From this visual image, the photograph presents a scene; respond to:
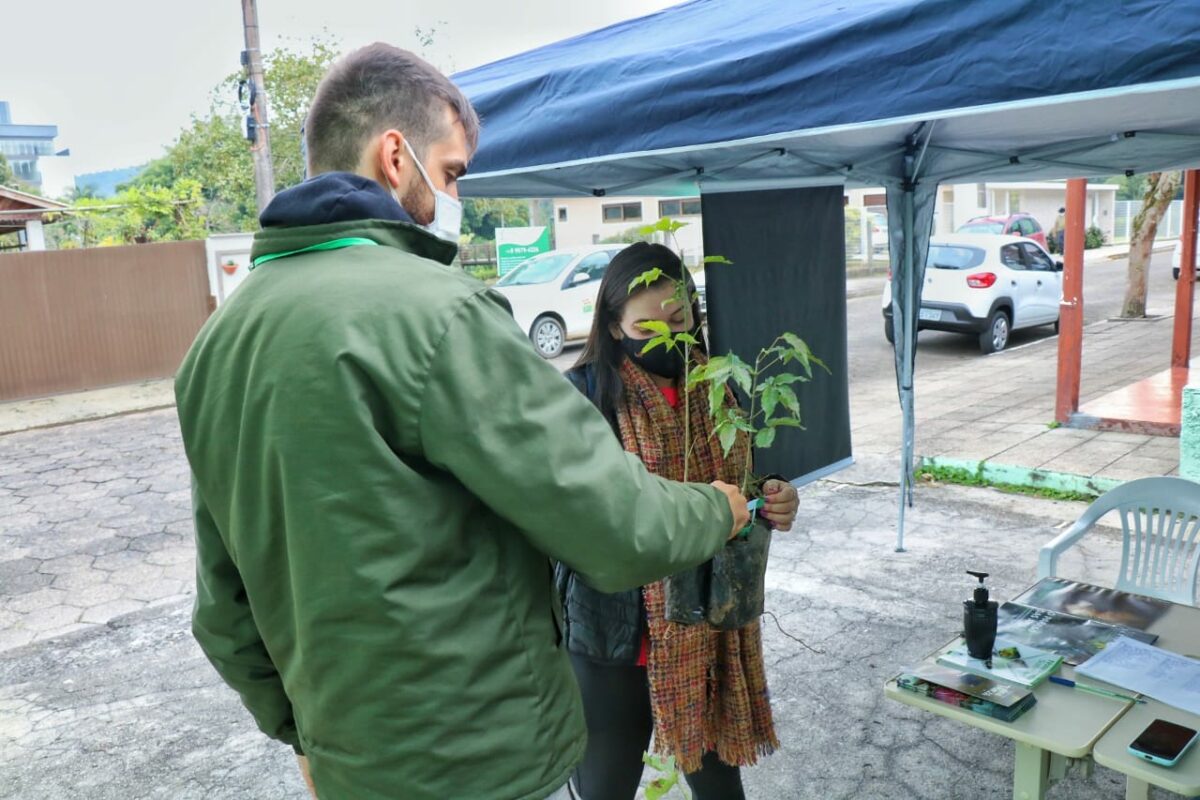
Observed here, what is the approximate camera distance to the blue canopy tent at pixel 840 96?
164 cm

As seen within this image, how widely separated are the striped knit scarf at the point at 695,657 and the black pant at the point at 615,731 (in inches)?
2.4

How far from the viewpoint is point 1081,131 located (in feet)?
10.8

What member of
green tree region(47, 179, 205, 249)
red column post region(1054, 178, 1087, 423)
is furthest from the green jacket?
green tree region(47, 179, 205, 249)

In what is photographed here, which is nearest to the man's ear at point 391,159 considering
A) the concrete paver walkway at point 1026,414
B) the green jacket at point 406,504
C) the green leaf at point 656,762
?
the green jacket at point 406,504

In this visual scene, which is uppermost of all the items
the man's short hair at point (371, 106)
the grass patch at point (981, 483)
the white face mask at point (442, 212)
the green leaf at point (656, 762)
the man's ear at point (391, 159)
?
the man's short hair at point (371, 106)

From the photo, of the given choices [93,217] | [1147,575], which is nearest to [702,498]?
[1147,575]

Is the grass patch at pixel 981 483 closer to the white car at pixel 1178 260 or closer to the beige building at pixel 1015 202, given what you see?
the white car at pixel 1178 260

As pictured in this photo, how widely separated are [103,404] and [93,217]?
9057 millimetres

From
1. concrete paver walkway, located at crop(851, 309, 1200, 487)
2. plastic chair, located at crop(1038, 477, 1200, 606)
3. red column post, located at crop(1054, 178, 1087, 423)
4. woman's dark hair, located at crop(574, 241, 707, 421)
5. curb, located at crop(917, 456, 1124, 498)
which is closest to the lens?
woman's dark hair, located at crop(574, 241, 707, 421)

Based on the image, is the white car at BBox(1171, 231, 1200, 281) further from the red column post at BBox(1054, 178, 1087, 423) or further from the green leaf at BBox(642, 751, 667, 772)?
the green leaf at BBox(642, 751, 667, 772)

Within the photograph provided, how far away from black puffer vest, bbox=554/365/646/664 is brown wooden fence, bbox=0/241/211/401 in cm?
1125

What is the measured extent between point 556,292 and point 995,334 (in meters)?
5.75

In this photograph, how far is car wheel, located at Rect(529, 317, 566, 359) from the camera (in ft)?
41.8

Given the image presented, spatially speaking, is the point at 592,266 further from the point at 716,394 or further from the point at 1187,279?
the point at 716,394
